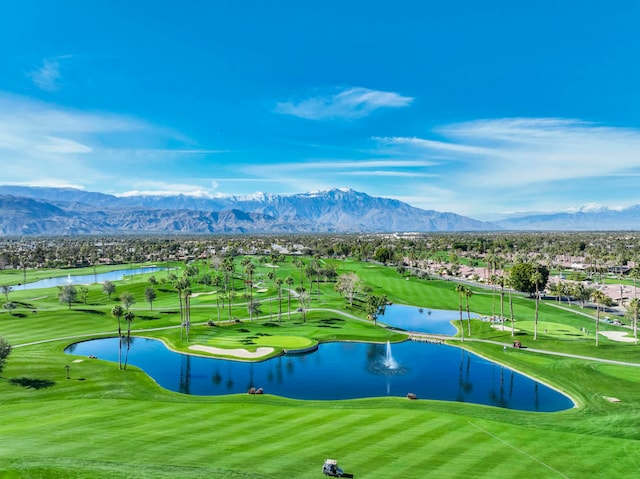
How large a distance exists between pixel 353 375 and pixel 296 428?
2387cm

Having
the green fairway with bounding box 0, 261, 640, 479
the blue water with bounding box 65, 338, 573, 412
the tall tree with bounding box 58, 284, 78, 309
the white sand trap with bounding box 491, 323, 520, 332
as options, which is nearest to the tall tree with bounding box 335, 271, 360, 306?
the white sand trap with bounding box 491, 323, 520, 332

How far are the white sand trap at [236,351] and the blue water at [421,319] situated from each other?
38.4 m

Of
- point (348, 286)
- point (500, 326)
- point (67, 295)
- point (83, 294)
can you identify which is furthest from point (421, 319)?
point (83, 294)

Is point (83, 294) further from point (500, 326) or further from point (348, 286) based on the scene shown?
point (500, 326)

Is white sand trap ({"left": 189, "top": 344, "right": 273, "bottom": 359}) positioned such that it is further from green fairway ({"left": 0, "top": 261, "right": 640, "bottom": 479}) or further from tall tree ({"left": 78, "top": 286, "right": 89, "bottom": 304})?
tall tree ({"left": 78, "top": 286, "right": 89, "bottom": 304})

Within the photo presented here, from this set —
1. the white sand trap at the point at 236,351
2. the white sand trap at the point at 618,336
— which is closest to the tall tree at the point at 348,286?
the white sand trap at the point at 236,351

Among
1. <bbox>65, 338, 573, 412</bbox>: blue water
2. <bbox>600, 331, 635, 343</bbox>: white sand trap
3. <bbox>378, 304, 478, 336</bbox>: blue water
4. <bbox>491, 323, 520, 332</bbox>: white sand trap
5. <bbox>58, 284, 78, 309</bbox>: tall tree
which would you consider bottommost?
<bbox>65, 338, 573, 412</bbox>: blue water

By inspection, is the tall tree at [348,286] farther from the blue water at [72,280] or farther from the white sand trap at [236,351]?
the blue water at [72,280]

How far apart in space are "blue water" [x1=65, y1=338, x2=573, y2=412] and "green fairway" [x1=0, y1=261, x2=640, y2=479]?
3377 millimetres

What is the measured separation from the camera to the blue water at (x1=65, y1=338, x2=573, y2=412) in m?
54.0

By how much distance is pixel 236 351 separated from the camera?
72.8 m

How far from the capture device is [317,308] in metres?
114

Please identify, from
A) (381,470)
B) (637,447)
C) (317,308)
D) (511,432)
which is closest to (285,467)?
(381,470)

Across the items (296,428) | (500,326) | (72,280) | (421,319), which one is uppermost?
(500,326)
